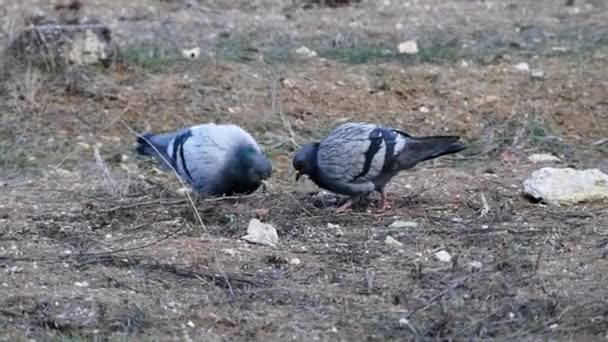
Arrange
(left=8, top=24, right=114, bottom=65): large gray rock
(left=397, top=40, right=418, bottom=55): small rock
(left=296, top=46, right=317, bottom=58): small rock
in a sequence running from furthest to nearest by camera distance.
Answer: (left=397, top=40, right=418, bottom=55): small rock
(left=296, top=46, right=317, bottom=58): small rock
(left=8, top=24, right=114, bottom=65): large gray rock

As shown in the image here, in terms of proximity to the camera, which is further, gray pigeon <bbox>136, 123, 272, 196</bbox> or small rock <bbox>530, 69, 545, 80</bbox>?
small rock <bbox>530, 69, 545, 80</bbox>

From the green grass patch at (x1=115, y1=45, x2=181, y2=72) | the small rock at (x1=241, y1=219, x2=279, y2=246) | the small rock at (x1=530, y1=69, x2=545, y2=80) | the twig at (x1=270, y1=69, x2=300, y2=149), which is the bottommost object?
the small rock at (x1=530, y1=69, x2=545, y2=80)

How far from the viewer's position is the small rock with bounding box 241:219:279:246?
5945 millimetres

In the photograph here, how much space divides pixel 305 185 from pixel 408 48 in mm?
2850

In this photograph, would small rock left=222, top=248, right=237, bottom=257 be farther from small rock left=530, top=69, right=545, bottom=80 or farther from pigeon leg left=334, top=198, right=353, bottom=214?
small rock left=530, top=69, right=545, bottom=80

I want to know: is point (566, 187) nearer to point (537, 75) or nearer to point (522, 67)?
point (537, 75)

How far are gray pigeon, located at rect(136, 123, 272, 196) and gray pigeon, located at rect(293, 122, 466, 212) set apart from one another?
0.34 metres

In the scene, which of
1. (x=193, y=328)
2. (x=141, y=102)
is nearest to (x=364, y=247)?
(x=193, y=328)

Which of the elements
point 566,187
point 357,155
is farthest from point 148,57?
point 566,187

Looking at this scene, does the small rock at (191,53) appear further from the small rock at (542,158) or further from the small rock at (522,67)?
the small rock at (542,158)

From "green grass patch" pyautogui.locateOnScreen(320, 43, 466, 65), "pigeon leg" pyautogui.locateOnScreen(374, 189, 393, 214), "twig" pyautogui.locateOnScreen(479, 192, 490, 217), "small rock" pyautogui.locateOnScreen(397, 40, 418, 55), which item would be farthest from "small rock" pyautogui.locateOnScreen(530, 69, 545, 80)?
"pigeon leg" pyautogui.locateOnScreen(374, 189, 393, 214)

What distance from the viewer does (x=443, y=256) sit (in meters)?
5.71

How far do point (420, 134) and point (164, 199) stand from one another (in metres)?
2.28

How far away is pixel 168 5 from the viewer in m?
11.8
